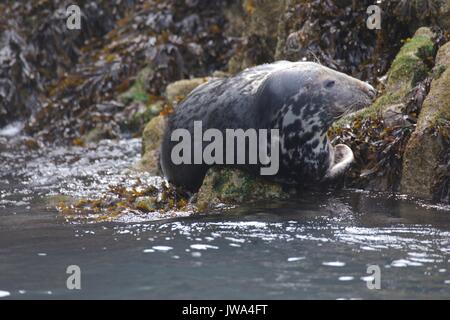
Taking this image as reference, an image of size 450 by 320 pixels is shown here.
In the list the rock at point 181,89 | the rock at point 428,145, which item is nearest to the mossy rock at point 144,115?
the rock at point 181,89

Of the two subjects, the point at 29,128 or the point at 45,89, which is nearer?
the point at 29,128

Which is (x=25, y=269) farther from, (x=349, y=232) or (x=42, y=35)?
(x=42, y=35)

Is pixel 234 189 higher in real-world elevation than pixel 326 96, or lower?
lower

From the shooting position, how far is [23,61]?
12750 mm

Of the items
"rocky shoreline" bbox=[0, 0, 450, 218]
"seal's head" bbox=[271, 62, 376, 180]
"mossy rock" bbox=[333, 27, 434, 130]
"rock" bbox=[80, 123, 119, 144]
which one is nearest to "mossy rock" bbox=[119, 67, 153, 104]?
"rocky shoreline" bbox=[0, 0, 450, 218]

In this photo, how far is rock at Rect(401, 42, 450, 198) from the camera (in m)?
6.09

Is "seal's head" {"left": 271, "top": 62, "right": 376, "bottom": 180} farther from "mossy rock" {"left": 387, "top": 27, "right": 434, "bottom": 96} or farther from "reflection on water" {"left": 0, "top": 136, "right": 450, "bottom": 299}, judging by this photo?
"mossy rock" {"left": 387, "top": 27, "right": 434, "bottom": 96}

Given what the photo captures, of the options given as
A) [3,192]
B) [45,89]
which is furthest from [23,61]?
[3,192]

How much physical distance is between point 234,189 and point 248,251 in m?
1.60

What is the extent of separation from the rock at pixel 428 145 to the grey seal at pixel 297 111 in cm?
43

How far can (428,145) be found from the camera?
243 inches

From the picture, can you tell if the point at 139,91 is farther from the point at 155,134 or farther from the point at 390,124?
the point at 390,124

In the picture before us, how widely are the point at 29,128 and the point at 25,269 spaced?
7.40m

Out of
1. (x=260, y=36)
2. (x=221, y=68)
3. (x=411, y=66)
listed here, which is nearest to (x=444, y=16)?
(x=411, y=66)
